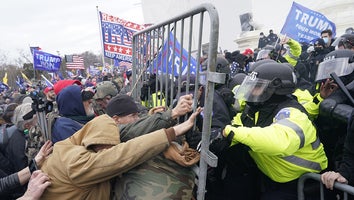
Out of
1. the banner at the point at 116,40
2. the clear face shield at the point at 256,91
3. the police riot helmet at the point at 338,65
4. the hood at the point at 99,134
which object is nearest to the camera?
the hood at the point at 99,134

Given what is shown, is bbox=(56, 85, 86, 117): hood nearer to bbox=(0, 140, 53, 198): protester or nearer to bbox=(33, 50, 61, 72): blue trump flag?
bbox=(0, 140, 53, 198): protester

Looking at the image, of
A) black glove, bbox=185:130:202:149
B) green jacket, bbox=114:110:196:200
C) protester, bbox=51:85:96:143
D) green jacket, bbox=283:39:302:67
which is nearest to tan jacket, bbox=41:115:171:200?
green jacket, bbox=114:110:196:200

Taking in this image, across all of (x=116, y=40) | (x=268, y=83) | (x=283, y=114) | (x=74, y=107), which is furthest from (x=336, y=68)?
(x=116, y=40)

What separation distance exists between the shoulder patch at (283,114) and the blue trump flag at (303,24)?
431cm

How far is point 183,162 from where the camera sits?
2.04 m

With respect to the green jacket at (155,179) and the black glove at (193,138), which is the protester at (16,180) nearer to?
the green jacket at (155,179)

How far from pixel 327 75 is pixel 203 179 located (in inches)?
65.4

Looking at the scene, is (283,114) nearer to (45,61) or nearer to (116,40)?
(116,40)

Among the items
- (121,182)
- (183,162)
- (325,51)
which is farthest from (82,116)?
(325,51)

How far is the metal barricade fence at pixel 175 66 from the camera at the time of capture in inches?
73.5

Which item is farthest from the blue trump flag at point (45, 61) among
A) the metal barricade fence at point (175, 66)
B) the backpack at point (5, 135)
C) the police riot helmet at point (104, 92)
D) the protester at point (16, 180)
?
the protester at point (16, 180)

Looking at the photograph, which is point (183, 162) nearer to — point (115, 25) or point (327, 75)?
point (327, 75)

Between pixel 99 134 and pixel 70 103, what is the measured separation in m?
1.52

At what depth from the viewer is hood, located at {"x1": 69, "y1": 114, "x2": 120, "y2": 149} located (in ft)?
6.48
